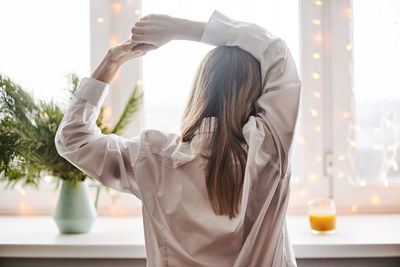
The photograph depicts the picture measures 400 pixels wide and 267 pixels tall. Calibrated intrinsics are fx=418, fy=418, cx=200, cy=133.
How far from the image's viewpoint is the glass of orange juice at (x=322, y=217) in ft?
4.30

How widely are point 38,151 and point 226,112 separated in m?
0.72

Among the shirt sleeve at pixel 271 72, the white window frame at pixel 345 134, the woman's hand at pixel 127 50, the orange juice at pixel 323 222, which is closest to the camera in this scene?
the shirt sleeve at pixel 271 72

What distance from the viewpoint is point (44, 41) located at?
5.32 feet

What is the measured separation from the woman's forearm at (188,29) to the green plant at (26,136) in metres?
0.60

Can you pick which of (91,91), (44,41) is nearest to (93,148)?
(91,91)

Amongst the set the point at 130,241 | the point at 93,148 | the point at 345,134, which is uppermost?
the point at 93,148

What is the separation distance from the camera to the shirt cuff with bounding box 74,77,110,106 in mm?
912

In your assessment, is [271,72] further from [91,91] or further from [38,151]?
[38,151]

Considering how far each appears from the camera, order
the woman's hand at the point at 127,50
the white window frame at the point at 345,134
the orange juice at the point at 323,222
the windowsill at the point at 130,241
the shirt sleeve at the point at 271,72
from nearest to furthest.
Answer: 1. the shirt sleeve at the point at 271,72
2. the woman's hand at the point at 127,50
3. the windowsill at the point at 130,241
4. the orange juice at the point at 323,222
5. the white window frame at the point at 345,134

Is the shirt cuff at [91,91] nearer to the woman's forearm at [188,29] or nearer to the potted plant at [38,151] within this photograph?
the woman's forearm at [188,29]

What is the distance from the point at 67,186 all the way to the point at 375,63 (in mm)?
1183

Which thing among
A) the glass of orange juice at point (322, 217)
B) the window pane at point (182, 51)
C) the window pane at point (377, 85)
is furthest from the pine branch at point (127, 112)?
the window pane at point (377, 85)

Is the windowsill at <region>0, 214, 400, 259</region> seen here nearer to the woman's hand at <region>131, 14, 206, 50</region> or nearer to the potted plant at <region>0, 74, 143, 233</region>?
the potted plant at <region>0, 74, 143, 233</region>

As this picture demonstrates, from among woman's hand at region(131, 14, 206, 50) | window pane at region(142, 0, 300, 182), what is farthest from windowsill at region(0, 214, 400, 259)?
woman's hand at region(131, 14, 206, 50)
